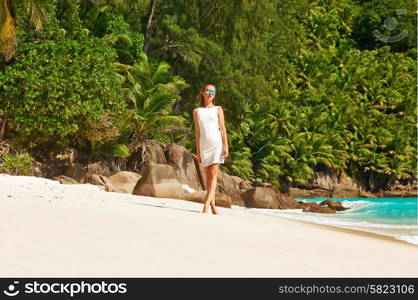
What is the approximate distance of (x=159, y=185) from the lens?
1207 cm

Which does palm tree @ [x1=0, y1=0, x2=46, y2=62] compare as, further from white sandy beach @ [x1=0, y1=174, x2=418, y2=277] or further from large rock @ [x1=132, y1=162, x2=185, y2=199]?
white sandy beach @ [x1=0, y1=174, x2=418, y2=277]

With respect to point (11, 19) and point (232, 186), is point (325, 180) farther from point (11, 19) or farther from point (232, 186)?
point (11, 19)

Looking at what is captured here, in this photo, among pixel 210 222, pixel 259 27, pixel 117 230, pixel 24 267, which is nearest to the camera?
pixel 24 267

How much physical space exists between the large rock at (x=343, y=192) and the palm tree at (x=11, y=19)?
26.5 metres

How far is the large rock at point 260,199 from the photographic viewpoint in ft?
66.4

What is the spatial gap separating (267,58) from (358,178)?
2024 cm

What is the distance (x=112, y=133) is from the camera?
20.9m

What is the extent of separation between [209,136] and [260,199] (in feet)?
40.8

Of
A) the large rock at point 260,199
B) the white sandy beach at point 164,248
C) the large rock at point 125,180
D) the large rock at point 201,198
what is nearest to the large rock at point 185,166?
the large rock at point 260,199

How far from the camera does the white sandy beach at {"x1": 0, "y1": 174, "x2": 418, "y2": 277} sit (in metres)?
4.43

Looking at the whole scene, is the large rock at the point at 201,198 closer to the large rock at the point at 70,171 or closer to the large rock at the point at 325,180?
the large rock at the point at 70,171

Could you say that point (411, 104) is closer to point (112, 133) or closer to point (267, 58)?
point (267, 58)

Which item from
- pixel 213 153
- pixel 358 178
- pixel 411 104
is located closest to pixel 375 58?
pixel 411 104

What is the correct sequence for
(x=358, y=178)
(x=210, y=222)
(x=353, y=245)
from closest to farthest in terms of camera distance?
(x=353, y=245), (x=210, y=222), (x=358, y=178)
